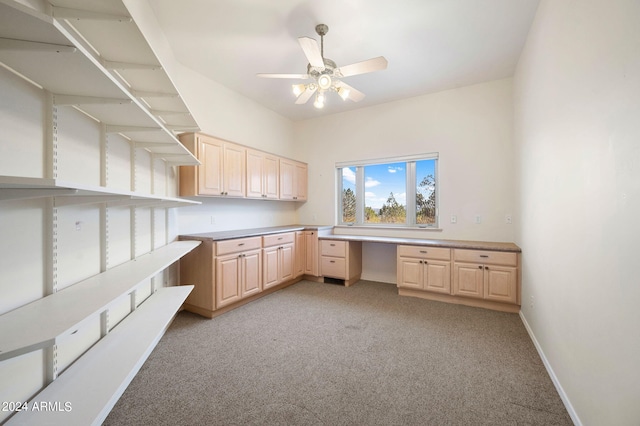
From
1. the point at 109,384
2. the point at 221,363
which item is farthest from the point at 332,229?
the point at 109,384

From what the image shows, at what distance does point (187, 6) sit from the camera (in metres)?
2.24

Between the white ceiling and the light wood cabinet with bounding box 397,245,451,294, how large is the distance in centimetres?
240

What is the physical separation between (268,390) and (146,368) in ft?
3.38

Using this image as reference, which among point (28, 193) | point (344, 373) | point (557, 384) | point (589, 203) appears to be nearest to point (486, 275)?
point (557, 384)

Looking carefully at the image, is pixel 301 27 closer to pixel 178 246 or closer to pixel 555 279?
pixel 178 246

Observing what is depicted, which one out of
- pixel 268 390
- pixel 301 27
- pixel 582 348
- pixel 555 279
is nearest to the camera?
pixel 582 348

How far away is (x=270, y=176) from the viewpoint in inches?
161

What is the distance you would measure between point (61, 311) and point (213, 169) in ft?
7.68

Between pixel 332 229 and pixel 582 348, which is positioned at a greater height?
pixel 332 229

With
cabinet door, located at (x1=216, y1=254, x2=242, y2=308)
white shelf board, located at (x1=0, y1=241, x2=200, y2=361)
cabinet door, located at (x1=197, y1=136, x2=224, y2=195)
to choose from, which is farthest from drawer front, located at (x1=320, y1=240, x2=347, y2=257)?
white shelf board, located at (x1=0, y1=241, x2=200, y2=361)

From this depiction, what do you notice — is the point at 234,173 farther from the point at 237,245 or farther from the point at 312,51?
the point at 312,51

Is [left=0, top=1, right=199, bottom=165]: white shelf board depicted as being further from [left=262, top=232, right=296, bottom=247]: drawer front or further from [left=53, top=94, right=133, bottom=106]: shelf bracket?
[left=262, top=232, right=296, bottom=247]: drawer front

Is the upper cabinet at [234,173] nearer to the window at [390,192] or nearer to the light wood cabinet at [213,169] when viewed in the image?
the light wood cabinet at [213,169]

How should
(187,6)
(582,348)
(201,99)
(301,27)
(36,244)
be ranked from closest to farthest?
(36,244)
(582,348)
(187,6)
(301,27)
(201,99)
